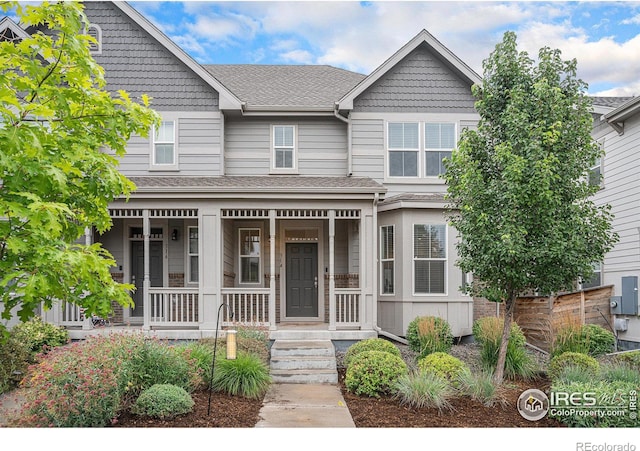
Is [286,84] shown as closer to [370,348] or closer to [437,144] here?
[437,144]

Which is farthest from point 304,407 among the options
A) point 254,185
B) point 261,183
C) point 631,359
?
point 261,183

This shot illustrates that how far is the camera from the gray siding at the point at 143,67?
Result: 14.6 meters

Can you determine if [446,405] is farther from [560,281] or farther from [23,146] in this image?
[23,146]

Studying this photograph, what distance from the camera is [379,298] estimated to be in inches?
555

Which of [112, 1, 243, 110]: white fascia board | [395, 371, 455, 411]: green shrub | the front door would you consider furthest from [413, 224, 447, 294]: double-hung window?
[112, 1, 243, 110]: white fascia board

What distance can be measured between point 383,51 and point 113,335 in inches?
450

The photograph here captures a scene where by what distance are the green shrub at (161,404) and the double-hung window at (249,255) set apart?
25.1 ft

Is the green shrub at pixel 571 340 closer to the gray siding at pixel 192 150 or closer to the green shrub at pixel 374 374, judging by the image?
the green shrub at pixel 374 374

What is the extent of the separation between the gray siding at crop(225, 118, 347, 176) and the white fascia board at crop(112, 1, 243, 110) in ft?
2.37

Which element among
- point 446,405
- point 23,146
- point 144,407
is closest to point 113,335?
point 144,407

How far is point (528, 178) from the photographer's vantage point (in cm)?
846

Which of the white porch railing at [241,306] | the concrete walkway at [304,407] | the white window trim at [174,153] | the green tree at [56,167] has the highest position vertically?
Result: the white window trim at [174,153]

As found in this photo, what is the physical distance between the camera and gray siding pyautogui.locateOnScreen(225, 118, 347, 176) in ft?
49.3

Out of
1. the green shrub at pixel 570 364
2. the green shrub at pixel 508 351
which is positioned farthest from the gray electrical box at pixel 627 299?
the green shrub at pixel 570 364
